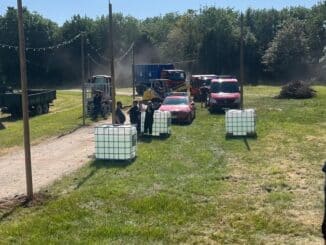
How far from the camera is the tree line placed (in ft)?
202

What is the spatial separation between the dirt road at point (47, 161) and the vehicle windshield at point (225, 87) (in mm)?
11103

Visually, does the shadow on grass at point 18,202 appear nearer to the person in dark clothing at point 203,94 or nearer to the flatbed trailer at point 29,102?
the flatbed trailer at point 29,102

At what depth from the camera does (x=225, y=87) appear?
30766 mm

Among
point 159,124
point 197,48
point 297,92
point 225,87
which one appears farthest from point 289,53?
point 159,124

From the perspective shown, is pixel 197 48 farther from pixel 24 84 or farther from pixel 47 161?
pixel 24 84

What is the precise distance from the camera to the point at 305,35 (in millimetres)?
→ 63438

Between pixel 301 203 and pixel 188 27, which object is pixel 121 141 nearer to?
pixel 301 203

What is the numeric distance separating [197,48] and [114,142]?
53537 millimetres

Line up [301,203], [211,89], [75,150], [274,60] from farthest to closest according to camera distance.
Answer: [274,60], [211,89], [75,150], [301,203]

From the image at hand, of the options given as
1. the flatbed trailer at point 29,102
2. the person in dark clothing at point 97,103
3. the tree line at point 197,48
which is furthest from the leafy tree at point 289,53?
the person in dark clothing at point 97,103

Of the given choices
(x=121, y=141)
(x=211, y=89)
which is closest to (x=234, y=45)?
(x=211, y=89)

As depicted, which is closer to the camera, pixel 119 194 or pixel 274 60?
pixel 119 194

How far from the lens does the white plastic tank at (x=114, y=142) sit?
48.8 ft

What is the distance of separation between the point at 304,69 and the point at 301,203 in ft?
175
